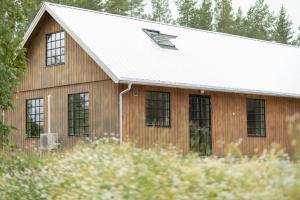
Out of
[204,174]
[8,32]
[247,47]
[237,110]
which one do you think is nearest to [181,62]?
[237,110]

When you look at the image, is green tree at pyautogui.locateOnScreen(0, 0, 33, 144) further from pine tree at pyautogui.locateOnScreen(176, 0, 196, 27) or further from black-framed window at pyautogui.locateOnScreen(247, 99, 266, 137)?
pine tree at pyautogui.locateOnScreen(176, 0, 196, 27)

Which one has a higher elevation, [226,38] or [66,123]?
[226,38]

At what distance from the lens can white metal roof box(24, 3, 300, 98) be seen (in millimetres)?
18781

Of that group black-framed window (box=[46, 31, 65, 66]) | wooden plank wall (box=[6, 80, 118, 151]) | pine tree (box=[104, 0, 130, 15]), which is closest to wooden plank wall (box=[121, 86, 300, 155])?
wooden plank wall (box=[6, 80, 118, 151])

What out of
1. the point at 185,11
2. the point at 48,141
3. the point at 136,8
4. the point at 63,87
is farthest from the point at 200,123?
the point at 136,8

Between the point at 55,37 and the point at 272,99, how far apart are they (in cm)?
783

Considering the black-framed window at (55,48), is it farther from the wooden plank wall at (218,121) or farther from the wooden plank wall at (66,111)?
the wooden plank wall at (218,121)

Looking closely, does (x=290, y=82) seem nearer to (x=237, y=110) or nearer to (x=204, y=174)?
(x=237, y=110)

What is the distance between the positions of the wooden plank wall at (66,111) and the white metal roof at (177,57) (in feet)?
3.48

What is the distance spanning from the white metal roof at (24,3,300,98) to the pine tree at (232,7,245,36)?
2427cm

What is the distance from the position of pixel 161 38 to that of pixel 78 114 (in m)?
3.87

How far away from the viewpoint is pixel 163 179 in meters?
6.74

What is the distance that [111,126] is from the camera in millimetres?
18516

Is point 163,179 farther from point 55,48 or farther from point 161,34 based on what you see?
point 55,48
